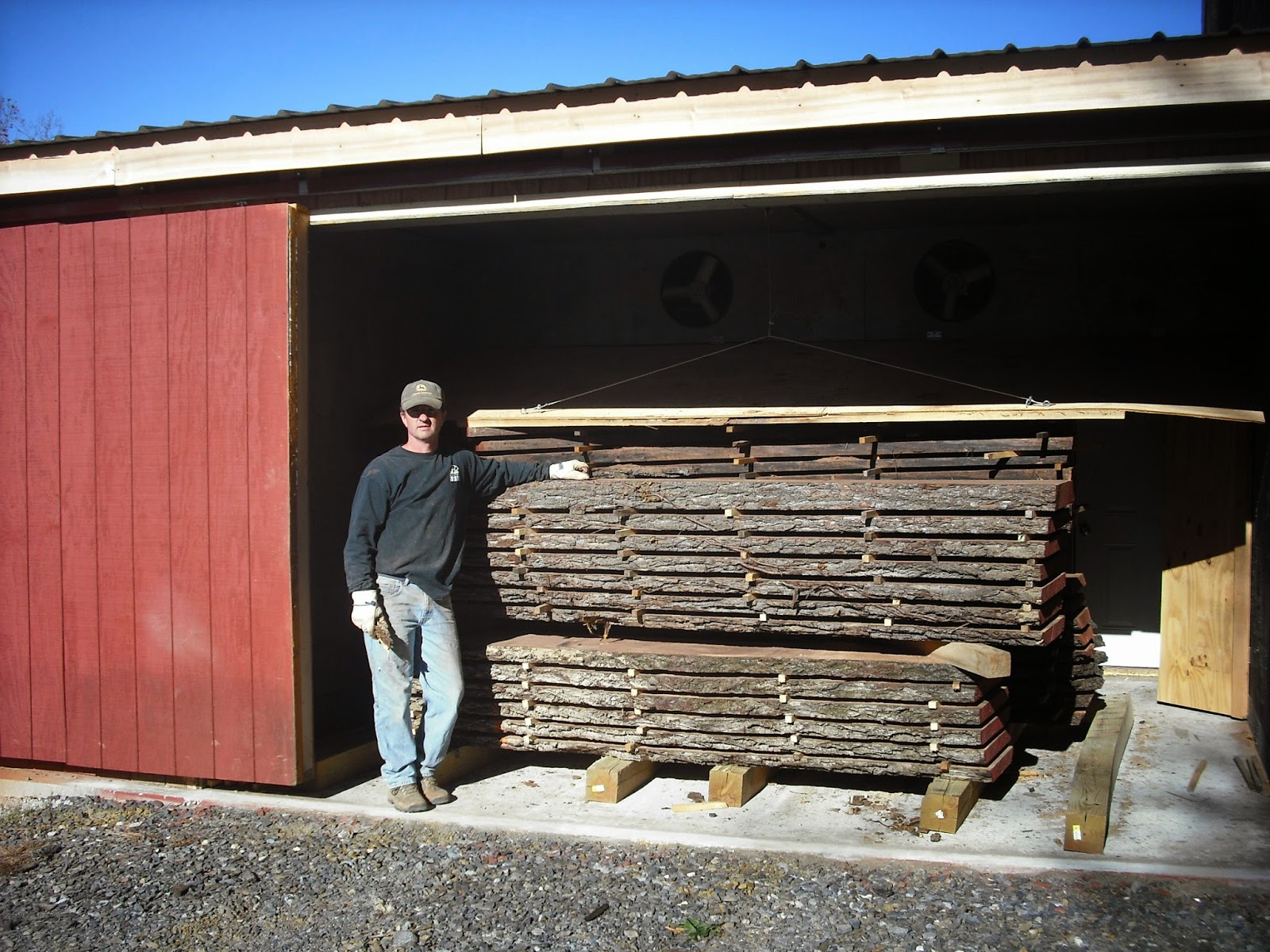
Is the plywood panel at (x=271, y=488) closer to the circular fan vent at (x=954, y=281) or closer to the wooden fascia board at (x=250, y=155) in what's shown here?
the wooden fascia board at (x=250, y=155)

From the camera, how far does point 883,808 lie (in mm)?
6164

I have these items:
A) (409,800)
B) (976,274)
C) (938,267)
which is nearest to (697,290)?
(938,267)

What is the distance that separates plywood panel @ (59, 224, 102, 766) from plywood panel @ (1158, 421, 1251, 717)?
6.98 metres

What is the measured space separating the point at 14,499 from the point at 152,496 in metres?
1.04

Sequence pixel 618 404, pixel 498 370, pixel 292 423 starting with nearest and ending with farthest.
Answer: pixel 292 423
pixel 618 404
pixel 498 370

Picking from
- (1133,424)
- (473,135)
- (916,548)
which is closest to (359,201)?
(473,135)

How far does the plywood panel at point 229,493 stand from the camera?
259 inches

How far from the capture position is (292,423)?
6.45 meters

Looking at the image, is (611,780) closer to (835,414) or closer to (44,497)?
(835,414)

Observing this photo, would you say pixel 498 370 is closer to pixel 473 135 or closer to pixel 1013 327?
pixel 473 135

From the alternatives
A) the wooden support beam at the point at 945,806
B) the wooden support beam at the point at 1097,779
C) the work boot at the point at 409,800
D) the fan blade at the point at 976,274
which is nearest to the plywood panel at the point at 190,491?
the work boot at the point at 409,800

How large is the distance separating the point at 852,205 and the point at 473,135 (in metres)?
2.83

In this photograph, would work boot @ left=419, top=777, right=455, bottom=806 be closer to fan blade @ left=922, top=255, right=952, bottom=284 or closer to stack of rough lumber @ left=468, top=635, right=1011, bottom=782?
stack of rough lumber @ left=468, top=635, right=1011, bottom=782

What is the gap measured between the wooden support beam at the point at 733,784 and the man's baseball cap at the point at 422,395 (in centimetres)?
250
